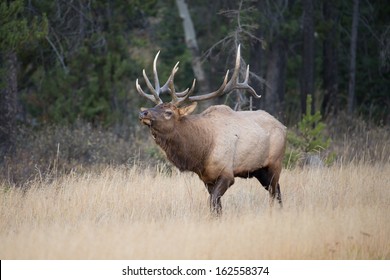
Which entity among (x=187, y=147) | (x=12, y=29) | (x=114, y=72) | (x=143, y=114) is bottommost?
(x=114, y=72)

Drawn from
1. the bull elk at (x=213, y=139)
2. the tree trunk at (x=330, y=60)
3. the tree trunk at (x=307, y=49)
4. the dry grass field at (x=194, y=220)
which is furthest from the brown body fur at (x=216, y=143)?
the tree trunk at (x=330, y=60)

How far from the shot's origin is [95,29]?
18062 millimetres

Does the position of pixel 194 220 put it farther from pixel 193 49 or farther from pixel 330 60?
pixel 330 60

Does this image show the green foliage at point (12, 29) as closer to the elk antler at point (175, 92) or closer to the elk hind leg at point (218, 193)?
the elk antler at point (175, 92)

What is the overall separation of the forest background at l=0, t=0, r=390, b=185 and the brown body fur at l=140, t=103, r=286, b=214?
3.53 m

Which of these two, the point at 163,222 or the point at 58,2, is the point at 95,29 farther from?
the point at 163,222

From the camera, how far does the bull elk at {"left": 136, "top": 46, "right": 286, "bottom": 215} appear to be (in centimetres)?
912

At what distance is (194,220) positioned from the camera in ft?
29.0

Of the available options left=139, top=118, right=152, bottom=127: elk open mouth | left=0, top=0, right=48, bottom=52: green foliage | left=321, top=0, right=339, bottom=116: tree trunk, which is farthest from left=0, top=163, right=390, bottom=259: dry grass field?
left=321, top=0, right=339, bottom=116: tree trunk

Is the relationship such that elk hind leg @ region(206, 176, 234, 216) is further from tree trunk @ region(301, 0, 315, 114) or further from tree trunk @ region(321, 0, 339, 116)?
tree trunk @ region(321, 0, 339, 116)

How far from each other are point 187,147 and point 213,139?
0.37m

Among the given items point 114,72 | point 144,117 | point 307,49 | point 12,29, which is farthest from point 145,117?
point 307,49

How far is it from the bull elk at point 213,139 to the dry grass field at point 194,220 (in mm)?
527

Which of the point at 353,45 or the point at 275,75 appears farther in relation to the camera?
the point at 275,75
